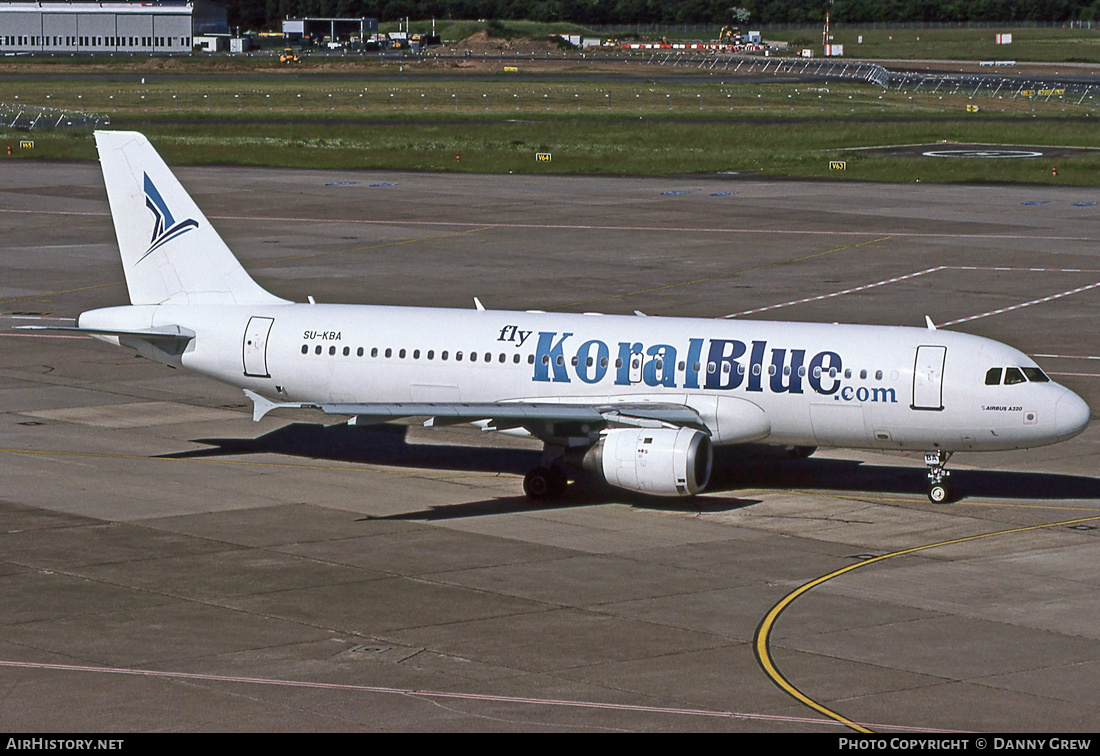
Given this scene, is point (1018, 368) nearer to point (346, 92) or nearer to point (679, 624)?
point (679, 624)

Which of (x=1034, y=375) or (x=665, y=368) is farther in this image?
(x=665, y=368)

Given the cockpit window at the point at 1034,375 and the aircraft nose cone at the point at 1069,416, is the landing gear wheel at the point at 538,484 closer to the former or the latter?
the cockpit window at the point at 1034,375

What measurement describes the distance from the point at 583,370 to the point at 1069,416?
11972mm

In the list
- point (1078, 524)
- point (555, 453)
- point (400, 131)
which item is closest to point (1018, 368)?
point (1078, 524)

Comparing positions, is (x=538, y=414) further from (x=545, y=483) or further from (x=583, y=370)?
(x=583, y=370)

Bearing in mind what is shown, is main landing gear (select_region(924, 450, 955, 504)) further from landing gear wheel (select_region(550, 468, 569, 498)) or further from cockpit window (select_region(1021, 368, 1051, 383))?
landing gear wheel (select_region(550, 468, 569, 498))

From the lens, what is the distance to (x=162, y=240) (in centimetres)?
4538

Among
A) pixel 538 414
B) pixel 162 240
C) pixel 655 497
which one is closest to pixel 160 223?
pixel 162 240

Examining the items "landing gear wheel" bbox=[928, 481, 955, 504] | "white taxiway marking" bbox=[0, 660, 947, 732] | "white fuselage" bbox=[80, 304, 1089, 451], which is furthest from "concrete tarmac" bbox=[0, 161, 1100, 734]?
"white fuselage" bbox=[80, 304, 1089, 451]

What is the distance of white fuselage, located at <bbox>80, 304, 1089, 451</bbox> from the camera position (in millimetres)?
38594

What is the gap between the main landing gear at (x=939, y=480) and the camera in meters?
39.9

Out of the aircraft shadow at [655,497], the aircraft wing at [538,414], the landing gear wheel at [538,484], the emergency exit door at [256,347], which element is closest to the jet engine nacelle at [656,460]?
the aircraft wing at [538,414]

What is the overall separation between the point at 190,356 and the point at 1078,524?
23.7 meters

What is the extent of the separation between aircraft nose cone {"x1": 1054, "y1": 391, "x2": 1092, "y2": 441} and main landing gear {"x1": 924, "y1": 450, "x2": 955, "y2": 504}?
2.92 m
